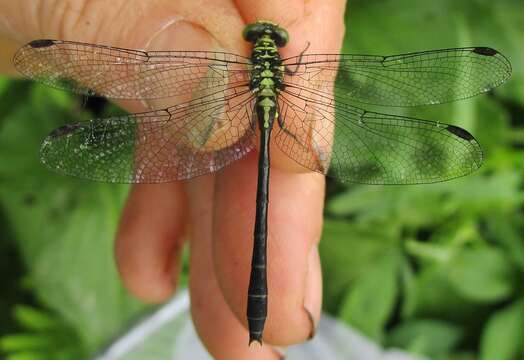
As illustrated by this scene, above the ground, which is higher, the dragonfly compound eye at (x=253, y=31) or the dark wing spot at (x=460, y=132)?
the dragonfly compound eye at (x=253, y=31)

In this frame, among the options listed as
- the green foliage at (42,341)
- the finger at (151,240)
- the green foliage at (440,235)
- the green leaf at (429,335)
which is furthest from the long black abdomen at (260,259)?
the green foliage at (42,341)

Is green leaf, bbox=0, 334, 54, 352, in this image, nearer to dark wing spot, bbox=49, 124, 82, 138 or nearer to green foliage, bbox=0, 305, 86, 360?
green foliage, bbox=0, 305, 86, 360

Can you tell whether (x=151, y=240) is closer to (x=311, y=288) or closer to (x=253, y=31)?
(x=311, y=288)

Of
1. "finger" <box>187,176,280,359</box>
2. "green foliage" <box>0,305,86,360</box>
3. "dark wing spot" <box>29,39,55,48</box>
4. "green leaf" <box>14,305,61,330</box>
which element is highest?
"dark wing spot" <box>29,39,55,48</box>

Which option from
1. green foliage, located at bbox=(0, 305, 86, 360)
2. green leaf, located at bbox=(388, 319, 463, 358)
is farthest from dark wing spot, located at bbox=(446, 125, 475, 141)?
green foliage, located at bbox=(0, 305, 86, 360)

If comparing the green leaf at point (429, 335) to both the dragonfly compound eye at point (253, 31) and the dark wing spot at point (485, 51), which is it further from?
the dragonfly compound eye at point (253, 31)

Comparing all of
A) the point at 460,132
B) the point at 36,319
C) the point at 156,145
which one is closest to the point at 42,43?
the point at 156,145

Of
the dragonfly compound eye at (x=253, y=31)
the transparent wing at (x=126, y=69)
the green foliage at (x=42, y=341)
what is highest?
the dragonfly compound eye at (x=253, y=31)
